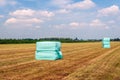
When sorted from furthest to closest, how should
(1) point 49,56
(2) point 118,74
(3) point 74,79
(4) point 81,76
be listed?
1. (1) point 49,56
2. (2) point 118,74
3. (4) point 81,76
4. (3) point 74,79

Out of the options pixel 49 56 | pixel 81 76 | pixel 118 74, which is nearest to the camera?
pixel 81 76

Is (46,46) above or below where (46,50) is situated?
above

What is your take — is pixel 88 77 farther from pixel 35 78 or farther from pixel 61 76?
pixel 35 78

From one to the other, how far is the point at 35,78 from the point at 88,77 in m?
2.08

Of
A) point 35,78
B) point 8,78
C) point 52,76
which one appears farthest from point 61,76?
point 8,78

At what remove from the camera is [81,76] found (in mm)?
11781

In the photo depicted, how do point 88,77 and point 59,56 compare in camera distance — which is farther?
point 59,56

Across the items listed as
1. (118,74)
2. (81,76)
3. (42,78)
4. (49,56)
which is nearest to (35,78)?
(42,78)

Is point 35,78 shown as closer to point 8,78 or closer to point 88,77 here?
point 8,78

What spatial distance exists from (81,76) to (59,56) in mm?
9591

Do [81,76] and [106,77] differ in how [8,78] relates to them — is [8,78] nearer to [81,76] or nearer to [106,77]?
[81,76]

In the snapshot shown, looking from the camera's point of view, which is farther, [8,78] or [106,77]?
[106,77]

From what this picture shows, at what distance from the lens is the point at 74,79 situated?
1098 cm

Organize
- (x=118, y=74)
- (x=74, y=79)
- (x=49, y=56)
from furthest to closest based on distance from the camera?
(x=49, y=56)
(x=118, y=74)
(x=74, y=79)
